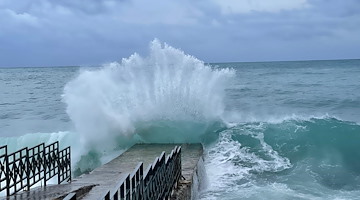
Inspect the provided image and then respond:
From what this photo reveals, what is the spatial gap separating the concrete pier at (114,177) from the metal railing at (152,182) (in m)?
0.17

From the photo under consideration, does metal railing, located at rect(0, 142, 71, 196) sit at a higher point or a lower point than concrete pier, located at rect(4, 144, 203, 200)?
higher

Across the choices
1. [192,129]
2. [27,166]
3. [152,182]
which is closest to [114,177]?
[27,166]

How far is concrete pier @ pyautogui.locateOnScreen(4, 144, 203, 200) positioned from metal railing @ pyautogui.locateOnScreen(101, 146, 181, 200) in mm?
170

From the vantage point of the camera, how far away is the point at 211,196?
1025 cm

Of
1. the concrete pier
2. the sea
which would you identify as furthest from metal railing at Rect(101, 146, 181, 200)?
the sea

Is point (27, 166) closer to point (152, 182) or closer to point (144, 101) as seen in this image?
point (152, 182)

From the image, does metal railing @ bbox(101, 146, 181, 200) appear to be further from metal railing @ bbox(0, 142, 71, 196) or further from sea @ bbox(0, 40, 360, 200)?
sea @ bbox(0, 40, 360, 200)

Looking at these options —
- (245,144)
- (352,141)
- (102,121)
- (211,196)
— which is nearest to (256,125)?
(245,144)

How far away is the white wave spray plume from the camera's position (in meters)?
16.1

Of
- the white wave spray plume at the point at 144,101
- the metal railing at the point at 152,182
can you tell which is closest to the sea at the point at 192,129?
the white wave spray plume at the point at 144,101

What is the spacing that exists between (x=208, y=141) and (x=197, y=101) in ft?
7.77

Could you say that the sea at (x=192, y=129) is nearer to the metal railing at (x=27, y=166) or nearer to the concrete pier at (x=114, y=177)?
the concrete pier at (x=114, y=177)

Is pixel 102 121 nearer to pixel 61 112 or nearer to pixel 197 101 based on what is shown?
pixel 197 101

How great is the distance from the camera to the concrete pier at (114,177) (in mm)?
7270
